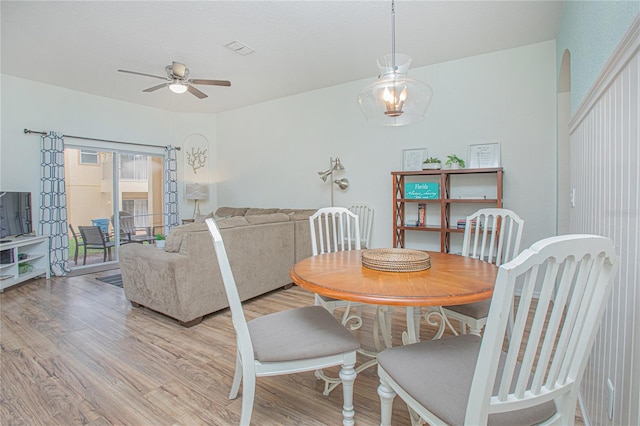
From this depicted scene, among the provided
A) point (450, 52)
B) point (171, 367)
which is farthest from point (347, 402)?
point (450, 52)

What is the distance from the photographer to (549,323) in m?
0.85

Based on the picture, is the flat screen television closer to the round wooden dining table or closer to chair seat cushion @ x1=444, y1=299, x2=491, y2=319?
the round wooden dining table

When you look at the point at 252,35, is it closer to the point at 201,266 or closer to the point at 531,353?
the point at 201,266

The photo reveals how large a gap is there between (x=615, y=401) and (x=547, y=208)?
2.64m

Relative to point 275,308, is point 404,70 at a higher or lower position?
higher

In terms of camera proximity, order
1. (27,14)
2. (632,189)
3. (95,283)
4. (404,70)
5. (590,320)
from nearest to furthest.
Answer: (590,320) → (632,189) → (404,70) → (27,14) → (95,283)

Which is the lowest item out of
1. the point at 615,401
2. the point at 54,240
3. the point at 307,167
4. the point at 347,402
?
the point at 347,402

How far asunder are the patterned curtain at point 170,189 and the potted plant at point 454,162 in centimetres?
480

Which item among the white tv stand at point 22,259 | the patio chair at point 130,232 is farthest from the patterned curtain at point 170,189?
the white tv stand at point 22,259

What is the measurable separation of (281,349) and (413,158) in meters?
3.26

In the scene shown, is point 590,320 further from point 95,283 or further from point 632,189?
point 95,283

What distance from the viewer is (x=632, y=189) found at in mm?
1084

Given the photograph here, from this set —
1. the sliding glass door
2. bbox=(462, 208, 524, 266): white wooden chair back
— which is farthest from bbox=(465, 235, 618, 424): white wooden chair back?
the sliding glass door

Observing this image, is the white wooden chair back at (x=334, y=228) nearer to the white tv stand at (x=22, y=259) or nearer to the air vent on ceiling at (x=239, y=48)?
the air vent on ceiling at (x=239, y=48)
